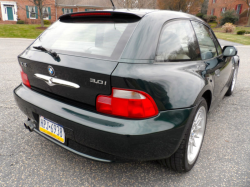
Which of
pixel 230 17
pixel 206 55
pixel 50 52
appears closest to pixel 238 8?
pixel 230 17

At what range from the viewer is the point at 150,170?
2006mm

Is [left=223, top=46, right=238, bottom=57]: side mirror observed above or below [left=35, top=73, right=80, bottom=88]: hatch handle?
above

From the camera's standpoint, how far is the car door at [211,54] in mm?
2341

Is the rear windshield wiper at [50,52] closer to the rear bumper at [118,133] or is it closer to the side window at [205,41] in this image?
the rear bumper at [118,133]

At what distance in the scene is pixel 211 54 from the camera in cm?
257

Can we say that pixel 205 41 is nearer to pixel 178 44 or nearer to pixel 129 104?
pixel 178 44

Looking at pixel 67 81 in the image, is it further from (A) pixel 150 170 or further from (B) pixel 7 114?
(B) pixel 7 114

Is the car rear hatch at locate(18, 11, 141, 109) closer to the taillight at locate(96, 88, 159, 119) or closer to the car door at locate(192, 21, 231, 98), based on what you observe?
the taillight at locate(96, 88, 159, 119)

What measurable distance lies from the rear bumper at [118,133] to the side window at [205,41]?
3.22 ft

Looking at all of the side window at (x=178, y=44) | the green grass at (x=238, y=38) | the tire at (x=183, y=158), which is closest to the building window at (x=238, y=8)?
the green grass at (x=238, y=38)

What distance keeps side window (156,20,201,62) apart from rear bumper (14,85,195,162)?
509mm

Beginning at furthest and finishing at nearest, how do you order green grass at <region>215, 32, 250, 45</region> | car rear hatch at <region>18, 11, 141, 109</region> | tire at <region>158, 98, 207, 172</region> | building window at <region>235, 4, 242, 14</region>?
building window at <region>235, 4, 242, 14</region>, green grass at <region>215, 32, 250, 45</region>, tire at <region>158, 98, 207, 172</region>, car rear hatch at <region>18, 11, 141, 109</region>

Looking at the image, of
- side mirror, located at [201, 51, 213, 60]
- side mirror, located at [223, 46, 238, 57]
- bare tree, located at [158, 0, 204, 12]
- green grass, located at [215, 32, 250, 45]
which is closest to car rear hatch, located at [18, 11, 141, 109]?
side mirror, located at [201, 51, 213, 60]

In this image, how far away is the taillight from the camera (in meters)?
1.48
